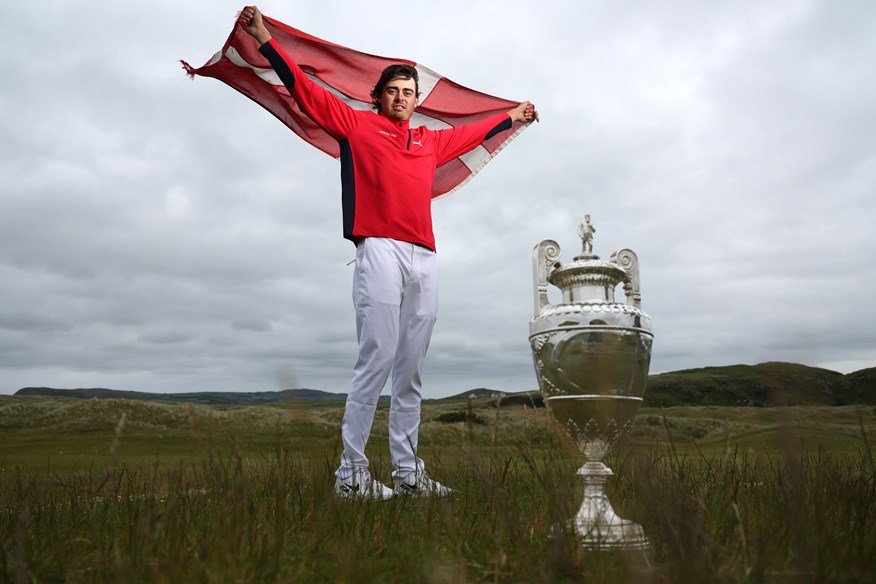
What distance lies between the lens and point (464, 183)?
5004 mm

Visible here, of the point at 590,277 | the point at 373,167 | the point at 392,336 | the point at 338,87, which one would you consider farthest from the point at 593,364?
the point at 338,87

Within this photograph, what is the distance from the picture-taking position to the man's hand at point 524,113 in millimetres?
4602

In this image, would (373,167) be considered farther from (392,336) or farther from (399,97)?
(392,336)

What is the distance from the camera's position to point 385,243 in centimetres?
373

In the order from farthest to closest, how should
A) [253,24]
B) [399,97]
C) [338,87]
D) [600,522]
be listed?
[338,87], [399,97], [253,24], [600,522]

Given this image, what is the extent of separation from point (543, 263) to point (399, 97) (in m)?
1.78

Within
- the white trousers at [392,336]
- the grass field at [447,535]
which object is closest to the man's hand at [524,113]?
the white trousers at [392,336]

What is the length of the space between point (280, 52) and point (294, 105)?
35.1 inches

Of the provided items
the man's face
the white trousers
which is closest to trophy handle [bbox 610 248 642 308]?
the white trousers

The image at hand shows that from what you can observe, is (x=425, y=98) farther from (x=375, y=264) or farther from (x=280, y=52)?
(x=375, y=264)

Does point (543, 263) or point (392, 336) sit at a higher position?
point (543, 263)

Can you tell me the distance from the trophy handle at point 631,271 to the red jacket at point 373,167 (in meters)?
1.38

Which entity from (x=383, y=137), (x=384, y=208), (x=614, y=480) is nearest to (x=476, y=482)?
(x=614, y=480)

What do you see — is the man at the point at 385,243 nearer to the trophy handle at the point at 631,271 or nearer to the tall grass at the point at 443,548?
the tall grass at the point at 443,548
